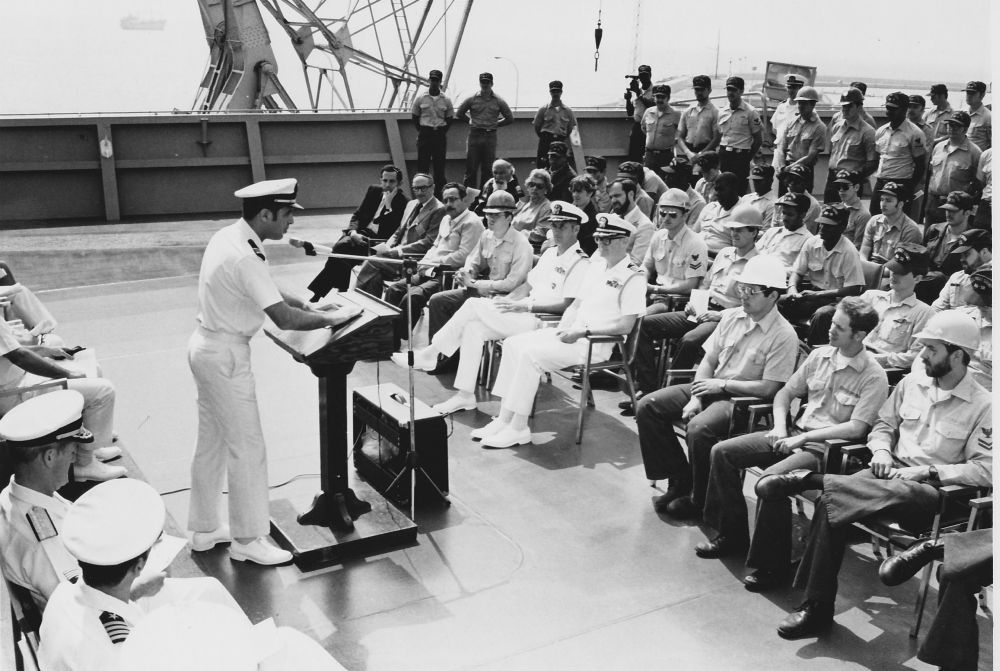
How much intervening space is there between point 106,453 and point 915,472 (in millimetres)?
4596

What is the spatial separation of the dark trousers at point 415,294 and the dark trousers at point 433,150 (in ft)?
16.3

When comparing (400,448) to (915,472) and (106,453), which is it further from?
(915,472)

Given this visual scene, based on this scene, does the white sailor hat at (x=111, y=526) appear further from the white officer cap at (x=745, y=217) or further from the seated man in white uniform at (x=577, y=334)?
the white officer cap at (x=745, y=217)

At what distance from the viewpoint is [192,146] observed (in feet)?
44.5

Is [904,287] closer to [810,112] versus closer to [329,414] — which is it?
[329,414]

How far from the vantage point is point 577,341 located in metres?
6.59

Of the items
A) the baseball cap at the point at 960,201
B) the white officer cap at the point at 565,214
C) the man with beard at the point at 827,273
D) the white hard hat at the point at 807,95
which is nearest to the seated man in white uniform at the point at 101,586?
the white officer cap at the point at 565,214

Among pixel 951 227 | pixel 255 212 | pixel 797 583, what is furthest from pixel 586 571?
pixel 951 227

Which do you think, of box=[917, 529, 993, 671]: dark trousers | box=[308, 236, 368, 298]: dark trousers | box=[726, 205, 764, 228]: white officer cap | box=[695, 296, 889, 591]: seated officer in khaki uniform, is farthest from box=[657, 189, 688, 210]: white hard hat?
box=[917, 529, 993, 671]: dark trousers

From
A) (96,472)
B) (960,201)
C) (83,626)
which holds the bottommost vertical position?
(96,472)

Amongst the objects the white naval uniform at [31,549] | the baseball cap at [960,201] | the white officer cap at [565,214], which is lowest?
the white naval uniform at [31,549]

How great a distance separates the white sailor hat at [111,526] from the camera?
2619 millimetres

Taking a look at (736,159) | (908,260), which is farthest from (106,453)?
(736,159)

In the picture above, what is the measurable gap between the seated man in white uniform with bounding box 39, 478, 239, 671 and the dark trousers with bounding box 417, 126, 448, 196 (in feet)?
36.0
